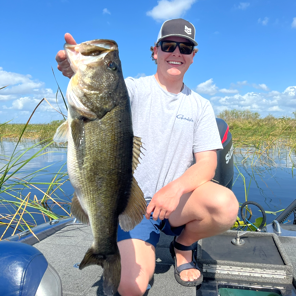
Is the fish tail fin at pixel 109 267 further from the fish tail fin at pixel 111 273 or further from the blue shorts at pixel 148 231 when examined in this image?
the blue shorts at pixel 148 231

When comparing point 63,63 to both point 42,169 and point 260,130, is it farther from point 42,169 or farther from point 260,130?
point 260,130

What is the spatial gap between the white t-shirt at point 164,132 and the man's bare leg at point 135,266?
1.45 feet

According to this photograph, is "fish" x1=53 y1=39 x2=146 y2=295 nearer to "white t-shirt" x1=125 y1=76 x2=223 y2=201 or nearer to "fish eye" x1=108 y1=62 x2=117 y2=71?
"fish eye" x1=108 y1=62 x2=117 y2=71

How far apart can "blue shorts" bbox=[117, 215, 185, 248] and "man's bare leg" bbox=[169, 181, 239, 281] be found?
0.09 m

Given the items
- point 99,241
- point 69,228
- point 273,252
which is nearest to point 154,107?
point 99,241

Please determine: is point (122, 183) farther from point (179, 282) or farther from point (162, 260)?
point (162, 260)

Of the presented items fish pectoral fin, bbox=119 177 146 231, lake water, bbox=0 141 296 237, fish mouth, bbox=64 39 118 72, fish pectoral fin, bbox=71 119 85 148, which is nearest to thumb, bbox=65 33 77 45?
fish mouth, bbox=64 39 118 72

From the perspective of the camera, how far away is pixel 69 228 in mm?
3648

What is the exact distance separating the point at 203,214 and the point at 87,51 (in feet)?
5.25

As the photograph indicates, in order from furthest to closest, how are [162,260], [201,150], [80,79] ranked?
[162,260], [201,150], [80,79]

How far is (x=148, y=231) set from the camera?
2465 mm

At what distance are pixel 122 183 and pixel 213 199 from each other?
35.5 inches

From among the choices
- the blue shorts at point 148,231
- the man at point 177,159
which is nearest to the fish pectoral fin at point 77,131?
the man at point 177,159

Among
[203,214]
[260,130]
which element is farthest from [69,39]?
[260,130]
